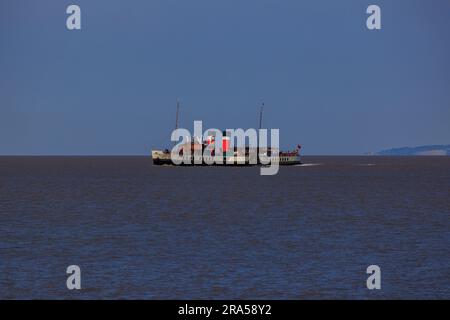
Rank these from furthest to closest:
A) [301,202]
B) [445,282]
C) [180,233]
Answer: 1. [301,202]
2. [180,233]
3. [445,282]

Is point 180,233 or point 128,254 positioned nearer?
point 128,254

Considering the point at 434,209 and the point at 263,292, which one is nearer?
the point at 263,292

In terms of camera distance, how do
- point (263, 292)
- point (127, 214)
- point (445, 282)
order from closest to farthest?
point (263, 292) < point (445, 282) < point (127, 214)
